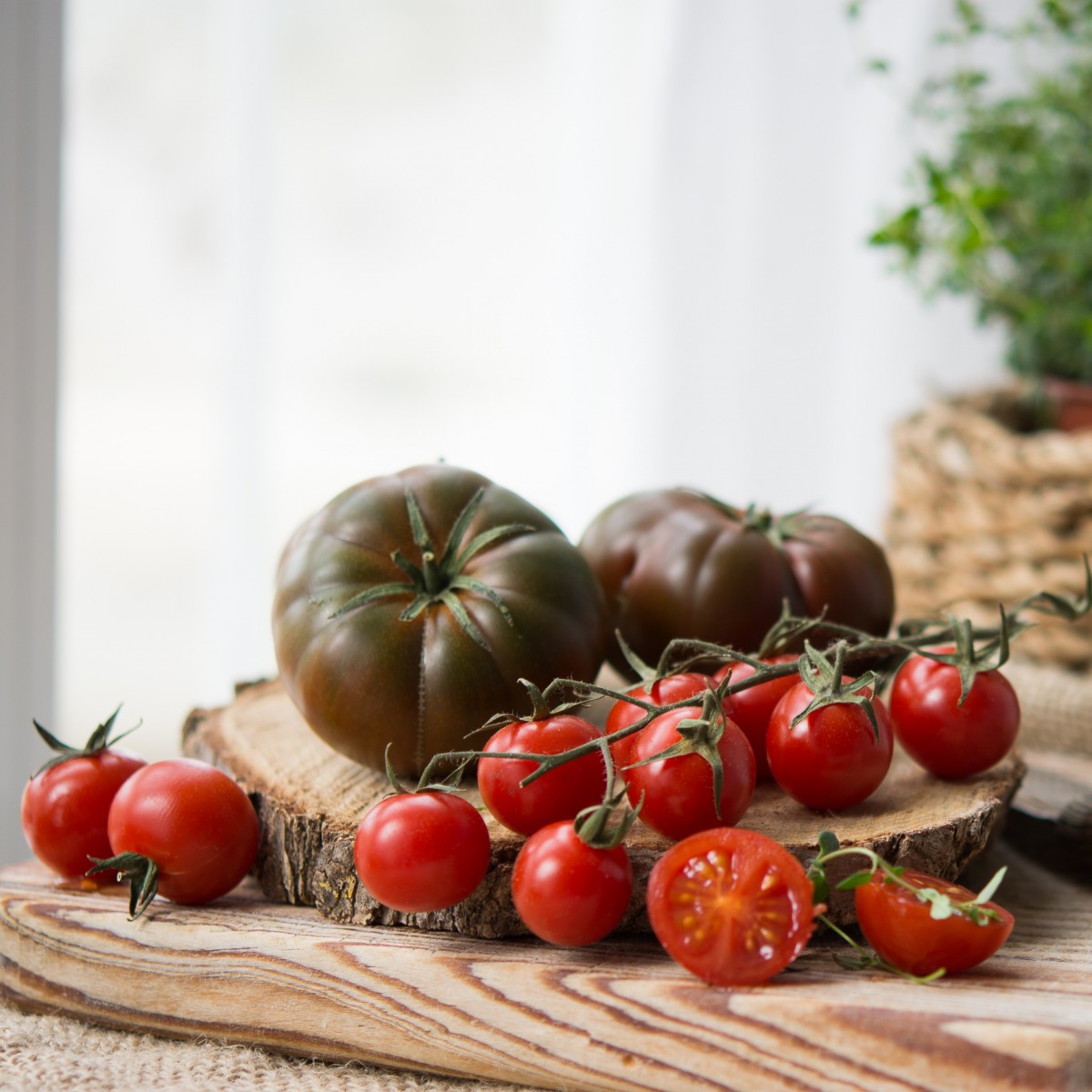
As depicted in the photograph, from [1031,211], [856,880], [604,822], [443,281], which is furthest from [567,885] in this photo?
[443,281]

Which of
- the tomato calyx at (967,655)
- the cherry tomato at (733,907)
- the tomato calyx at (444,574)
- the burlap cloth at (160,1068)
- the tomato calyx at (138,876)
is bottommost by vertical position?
the burlap cloth at (160,1068)

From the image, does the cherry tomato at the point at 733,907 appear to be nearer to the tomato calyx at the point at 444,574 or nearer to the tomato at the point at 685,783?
the tomato at the point at 685,783

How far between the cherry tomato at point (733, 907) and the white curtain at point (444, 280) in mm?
1423

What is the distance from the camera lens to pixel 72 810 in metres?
0.82

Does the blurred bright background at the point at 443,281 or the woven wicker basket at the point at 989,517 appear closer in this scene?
the woven wicker basket at the point at 989,517

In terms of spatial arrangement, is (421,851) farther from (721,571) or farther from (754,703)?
(721,571)

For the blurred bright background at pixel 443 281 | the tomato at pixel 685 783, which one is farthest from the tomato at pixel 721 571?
the blurred bright background at pixel 443 281

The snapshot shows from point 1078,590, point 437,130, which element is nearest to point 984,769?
point 1078,590

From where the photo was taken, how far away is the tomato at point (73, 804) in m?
0.82

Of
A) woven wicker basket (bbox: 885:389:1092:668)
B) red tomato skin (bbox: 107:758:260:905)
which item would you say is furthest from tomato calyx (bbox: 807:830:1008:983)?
woven wicker basket (bbox: 885:389:1092:668)

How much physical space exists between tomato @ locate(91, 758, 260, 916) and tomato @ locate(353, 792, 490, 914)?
0.43 feet

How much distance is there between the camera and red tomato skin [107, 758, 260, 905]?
767 millimetres

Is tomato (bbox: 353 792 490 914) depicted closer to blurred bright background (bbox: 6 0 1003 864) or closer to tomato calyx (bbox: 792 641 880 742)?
tomato calyx (bbox: 792 641 880 742)

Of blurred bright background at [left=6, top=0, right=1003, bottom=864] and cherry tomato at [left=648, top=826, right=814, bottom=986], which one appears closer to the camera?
cherry tomato at [left=648, top=826, right=814, bottom=986]
